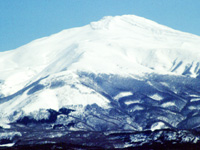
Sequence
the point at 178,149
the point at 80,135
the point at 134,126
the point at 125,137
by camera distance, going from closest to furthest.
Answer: the point at 178,149 < the point at 125,137 < the point at 80,135 < the point at 134,126

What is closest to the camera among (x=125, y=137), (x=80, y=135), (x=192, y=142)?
(x=192, y=142)

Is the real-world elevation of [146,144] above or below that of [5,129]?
below

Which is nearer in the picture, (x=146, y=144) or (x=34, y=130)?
(x=146, y=144)

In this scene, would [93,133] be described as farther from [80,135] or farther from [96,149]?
[96,149]

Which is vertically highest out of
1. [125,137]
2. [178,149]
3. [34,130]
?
[34,130]

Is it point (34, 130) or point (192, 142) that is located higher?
point (34, 130)

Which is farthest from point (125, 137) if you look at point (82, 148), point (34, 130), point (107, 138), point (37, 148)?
point (34, 130)

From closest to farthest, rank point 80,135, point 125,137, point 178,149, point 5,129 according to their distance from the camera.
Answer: point 178,149
point 125,137
point 80,135
point 5,129

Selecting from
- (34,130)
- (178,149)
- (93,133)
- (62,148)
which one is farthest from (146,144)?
(34,130)

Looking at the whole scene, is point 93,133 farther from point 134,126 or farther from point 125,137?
point 134,126
